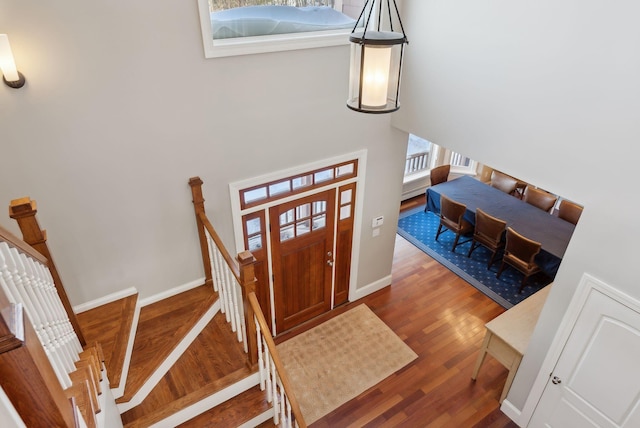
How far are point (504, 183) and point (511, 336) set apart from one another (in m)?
4.13

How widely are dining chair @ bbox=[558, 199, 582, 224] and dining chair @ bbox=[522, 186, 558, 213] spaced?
0.23 meters

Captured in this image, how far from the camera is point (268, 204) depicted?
423cm

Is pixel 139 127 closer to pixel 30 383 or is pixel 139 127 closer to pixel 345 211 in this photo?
pixel 30 383

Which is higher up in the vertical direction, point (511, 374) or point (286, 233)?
point (286, 233)

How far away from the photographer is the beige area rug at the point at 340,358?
4473mm

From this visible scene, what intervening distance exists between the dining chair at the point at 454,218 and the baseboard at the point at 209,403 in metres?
4.53

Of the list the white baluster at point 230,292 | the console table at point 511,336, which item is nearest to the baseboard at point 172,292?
the white baluster at point 230,292

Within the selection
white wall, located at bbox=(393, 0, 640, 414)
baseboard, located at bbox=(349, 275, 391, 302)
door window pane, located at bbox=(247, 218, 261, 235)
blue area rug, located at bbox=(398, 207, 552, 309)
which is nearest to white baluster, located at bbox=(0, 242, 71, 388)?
door window pane, located at bbox=(247, 218, 261, 235)

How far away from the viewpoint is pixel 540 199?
6945 millimetres

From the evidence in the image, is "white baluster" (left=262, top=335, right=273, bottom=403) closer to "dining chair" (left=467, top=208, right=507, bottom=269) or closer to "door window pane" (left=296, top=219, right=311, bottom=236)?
"door window pane" (left=296, top=219, right=311, bottom=236)

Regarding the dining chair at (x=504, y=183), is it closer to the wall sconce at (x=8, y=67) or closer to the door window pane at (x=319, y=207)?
the door window pane at (x=319, y=207)

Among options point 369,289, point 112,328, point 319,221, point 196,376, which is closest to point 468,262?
point 369,289

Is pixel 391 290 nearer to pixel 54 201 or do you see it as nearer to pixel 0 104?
pixel 54 201

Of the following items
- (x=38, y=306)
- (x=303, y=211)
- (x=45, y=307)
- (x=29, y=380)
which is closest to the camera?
(x=29, y=380)
